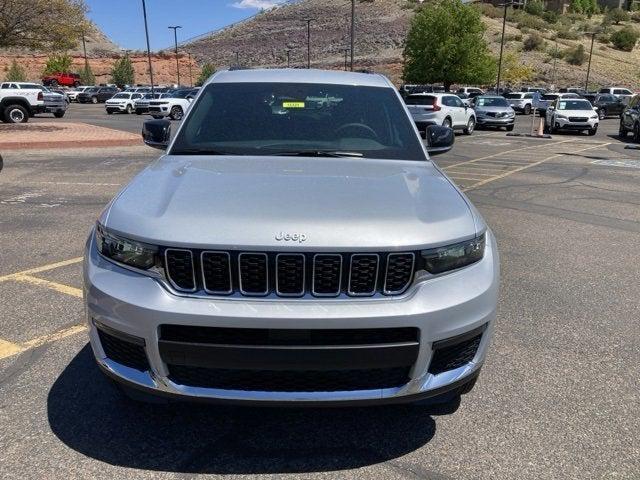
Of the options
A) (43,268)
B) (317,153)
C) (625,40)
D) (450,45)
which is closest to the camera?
(317,153)

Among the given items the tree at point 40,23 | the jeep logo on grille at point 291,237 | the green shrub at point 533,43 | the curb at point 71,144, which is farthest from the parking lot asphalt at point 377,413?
the green shrub at point 533,43

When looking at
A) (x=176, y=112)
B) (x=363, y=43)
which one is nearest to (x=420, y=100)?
(x=176, y=112)

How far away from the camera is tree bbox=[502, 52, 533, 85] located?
7856 cm

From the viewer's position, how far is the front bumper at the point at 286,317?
2.29 m

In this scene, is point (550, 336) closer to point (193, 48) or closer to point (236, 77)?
point (236, 77)

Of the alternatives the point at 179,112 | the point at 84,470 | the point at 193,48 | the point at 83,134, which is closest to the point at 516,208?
the point at 84,470

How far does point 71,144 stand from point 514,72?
7468 centimetres

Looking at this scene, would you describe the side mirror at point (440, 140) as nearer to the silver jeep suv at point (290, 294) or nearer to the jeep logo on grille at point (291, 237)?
the silver jeep suv at point (290, 294)

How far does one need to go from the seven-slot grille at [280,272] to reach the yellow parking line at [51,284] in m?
2.70

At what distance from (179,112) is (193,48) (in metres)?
113

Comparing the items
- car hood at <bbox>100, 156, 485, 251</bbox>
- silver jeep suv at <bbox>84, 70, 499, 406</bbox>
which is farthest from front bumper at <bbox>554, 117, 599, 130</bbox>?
silver jeep suv at <bbox>84, 70, 499, 406</bbox>

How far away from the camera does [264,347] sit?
229 centimetres

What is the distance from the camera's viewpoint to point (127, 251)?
2.52 meters

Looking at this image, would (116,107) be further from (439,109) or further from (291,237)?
(291,237)
